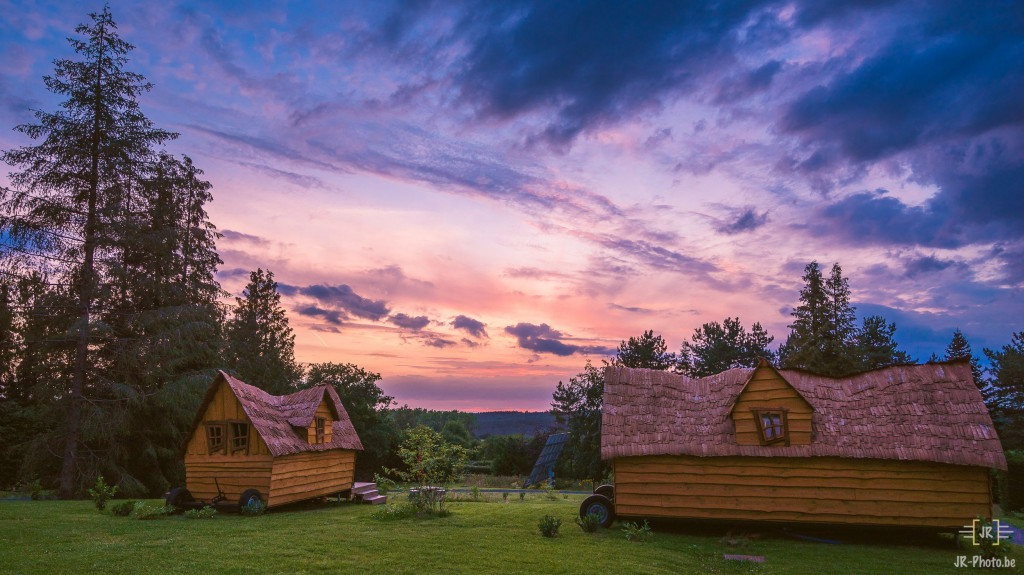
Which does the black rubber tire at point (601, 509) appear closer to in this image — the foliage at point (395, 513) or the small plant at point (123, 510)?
the foliage at point (395, 513)

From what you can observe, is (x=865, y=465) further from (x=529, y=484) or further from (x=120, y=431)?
(x=120, y=431)

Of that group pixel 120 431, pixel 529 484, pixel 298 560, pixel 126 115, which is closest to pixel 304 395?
pixel 120 431

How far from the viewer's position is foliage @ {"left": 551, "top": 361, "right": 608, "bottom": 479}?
37500 millimetres

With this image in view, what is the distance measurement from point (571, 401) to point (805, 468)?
25.0 meters

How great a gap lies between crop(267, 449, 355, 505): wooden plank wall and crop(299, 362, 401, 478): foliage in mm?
15123

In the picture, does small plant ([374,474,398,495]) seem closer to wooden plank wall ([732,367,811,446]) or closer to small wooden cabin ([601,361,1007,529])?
small wooden cabin ([601,361,1007,529])

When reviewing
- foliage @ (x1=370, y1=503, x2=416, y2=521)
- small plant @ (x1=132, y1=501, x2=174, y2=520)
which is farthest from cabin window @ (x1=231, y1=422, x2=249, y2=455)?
foliage @ (x1=370, y1=503, x2=416, y2=521)

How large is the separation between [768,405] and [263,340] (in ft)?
126

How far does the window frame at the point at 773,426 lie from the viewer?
16.8 meters

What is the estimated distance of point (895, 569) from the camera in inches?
516

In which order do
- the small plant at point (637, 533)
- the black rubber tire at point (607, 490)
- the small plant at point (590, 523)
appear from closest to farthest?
the small plant at point (637, 533) < the small plant at point (590, 523) < the black rubber tire at point (607, 490)

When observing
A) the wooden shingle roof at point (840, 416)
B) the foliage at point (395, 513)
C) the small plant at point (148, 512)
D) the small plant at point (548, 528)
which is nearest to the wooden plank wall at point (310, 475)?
the small plant at point (148, 512)

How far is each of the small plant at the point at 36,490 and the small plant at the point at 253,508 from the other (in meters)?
13.1

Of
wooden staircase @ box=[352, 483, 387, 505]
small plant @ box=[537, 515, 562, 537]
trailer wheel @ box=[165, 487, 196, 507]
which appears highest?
small plant @ box=[537, 515, 562, 537]
